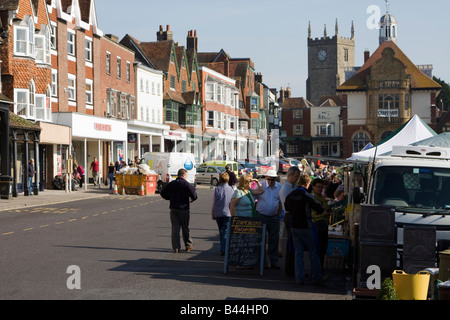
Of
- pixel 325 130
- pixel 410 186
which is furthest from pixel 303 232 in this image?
pixel 325 130

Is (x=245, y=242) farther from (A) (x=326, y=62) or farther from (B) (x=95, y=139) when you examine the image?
(A) (x=326, y=62)

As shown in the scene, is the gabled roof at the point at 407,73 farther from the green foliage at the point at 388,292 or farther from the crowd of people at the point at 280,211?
the green foliage at the point at 388,292

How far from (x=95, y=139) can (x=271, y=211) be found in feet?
115

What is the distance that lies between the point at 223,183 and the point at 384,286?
7426 millimetres

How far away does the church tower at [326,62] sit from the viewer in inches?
5969

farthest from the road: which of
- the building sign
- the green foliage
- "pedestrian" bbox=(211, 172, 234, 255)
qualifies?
the building sign

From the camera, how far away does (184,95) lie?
69.1 meters

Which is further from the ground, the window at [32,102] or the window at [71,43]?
the window at [71,43]

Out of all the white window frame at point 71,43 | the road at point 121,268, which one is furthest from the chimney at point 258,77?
the road at point 121,268

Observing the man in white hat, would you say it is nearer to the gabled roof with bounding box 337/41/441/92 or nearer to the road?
the road

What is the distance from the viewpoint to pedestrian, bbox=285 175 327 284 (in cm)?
1137

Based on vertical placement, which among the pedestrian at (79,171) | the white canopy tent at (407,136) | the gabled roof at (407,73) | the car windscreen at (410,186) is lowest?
the pedestrian at (79,171)

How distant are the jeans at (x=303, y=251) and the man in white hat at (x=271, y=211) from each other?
4.83 feet

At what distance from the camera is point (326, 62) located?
6043 inches
